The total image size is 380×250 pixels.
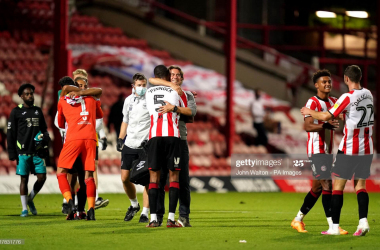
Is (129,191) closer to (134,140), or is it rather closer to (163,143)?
(134,140)

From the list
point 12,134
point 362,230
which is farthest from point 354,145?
point 12,134

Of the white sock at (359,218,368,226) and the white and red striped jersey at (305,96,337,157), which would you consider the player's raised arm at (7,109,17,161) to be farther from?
the white sock at (359,218,368,226)

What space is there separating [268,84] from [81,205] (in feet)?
42.2

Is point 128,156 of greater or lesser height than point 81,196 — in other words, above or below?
above

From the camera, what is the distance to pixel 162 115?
7680 mm

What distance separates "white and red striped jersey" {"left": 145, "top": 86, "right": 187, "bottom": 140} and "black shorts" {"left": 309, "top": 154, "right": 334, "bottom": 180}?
157 centimetres

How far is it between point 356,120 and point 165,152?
215 cm

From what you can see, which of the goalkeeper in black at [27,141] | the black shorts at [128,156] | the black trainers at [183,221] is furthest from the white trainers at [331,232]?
the goalkeeper in black at [27,141]

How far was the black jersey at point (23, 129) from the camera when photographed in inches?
Answer: 375

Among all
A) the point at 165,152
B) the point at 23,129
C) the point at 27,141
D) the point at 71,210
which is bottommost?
the point at 71,210

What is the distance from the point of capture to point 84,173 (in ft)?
29.0

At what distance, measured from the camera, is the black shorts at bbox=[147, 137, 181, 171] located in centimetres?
766

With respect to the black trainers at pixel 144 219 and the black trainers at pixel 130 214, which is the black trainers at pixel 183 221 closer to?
the black trainers at pixel 144 219

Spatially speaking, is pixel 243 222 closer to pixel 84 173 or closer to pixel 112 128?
pixel 84 173
